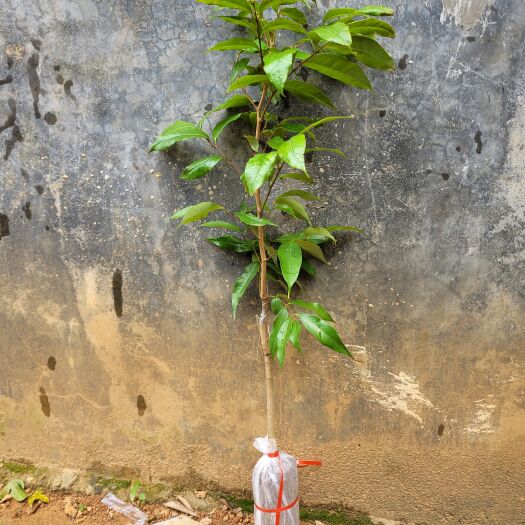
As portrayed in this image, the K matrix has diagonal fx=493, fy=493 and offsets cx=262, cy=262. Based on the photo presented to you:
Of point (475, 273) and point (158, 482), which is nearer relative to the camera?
point (475, 273)

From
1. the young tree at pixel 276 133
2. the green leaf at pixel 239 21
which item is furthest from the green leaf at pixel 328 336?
the green leaf at pixel 239 21

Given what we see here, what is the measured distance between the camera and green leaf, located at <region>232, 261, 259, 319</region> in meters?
1.78

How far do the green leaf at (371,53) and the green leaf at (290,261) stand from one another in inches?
24.4

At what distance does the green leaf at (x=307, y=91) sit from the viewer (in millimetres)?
1623

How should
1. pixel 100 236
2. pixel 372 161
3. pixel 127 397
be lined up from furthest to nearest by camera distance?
pixel 127 397
pixel 100 236
pixel 372 161

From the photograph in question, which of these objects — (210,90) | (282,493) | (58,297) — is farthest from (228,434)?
(210,90)

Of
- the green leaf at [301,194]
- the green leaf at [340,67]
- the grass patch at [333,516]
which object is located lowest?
the grass patch at [333,516]

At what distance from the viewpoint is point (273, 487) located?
1.86 meters

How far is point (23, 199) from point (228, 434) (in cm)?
128

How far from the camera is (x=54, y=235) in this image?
1.98 m

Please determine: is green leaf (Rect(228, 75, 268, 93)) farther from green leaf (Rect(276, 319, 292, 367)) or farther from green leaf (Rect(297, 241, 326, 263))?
green leaf (Rect(276, 319, 292, 367))

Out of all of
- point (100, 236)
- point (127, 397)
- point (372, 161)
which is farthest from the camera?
point (127, 397)

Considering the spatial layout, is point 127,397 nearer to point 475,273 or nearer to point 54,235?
point 54,235

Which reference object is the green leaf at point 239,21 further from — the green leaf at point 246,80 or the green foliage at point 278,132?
the green leaf at point 246,80
